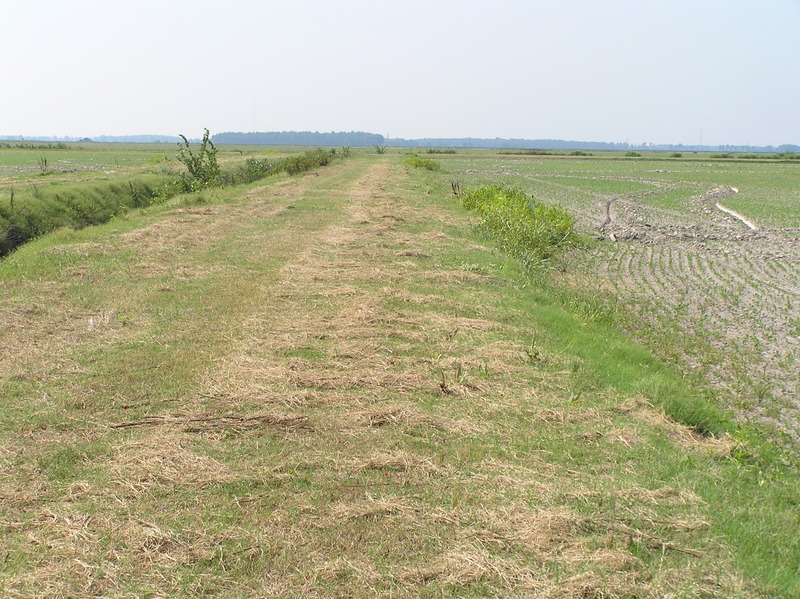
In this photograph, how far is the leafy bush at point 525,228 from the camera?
530 inches

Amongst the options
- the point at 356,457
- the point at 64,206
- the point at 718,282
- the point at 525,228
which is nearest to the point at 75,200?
the point at 64,206

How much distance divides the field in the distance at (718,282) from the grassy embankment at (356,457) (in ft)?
4.45

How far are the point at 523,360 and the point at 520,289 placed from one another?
343cm

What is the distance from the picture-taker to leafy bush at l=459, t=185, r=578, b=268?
1345cm

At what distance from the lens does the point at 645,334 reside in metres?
9.13

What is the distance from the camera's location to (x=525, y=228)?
1462 centimetres

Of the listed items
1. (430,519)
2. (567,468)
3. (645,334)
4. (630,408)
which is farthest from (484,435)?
Answer: (645,334)

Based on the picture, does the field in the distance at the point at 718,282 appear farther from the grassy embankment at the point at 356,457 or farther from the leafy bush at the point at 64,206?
the leafy bush at the point at 64,206

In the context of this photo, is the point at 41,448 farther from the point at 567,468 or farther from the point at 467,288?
the point at 467,288

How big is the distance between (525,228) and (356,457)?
11.3 metres

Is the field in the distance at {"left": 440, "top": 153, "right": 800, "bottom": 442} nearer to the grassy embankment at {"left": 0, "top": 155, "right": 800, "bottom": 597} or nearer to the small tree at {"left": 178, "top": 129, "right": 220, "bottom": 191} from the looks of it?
the grassy embankment at {"left": 0, "top": 155, "right": 800, "bottom": 597}

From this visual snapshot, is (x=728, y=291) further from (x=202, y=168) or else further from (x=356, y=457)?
(x=202, y=168)

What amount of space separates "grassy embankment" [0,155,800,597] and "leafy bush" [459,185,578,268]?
17.1 feet

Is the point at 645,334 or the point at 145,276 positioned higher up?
the point at 145,276
